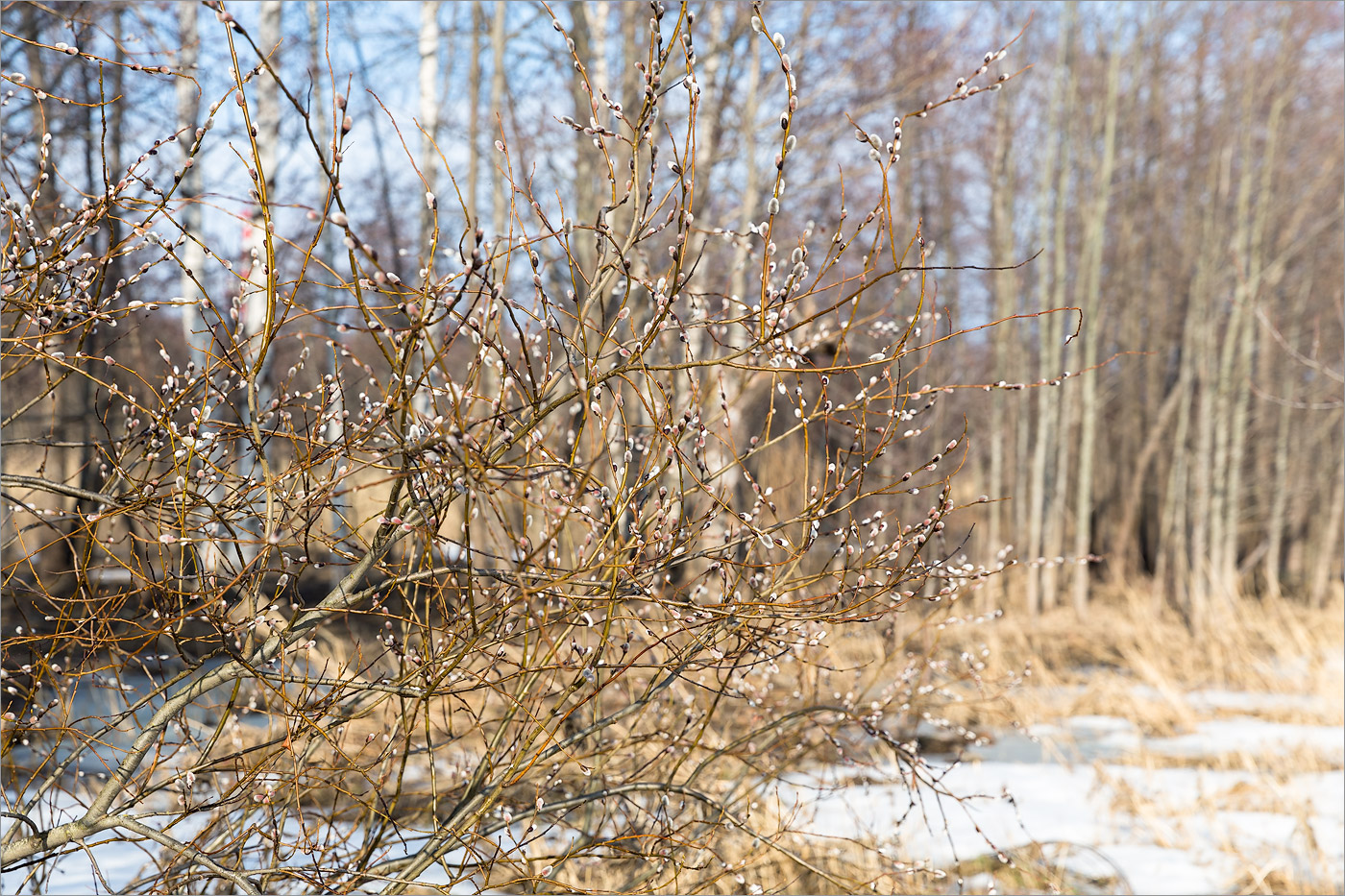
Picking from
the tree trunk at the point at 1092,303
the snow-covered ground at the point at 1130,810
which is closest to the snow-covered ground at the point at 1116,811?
the snow-covered ground at the point at 1130,810

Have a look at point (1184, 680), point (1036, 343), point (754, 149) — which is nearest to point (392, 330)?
point (754, 149)

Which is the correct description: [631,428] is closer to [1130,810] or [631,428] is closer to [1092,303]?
[1130,810]

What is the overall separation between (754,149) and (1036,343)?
24.7ft

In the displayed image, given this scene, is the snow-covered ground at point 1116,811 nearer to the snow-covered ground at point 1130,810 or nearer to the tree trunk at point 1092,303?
the snow-covered ground at point 1130,810

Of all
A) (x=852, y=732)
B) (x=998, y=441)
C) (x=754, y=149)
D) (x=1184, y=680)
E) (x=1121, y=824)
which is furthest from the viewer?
(x=998, y=441)

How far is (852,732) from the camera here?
5984mm

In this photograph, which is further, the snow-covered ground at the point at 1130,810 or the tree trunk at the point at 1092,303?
A: the tree trunk at the point at 1092,303

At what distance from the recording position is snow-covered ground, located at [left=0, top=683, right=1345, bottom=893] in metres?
4.16

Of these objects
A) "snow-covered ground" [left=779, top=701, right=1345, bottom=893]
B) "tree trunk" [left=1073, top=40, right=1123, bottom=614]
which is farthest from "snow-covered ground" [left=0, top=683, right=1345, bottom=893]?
"tree trunk" [left=1073, top=40, right=1123, bottom=614]

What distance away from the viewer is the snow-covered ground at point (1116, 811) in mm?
4164

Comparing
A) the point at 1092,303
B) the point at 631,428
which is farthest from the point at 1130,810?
the point at 1092,303

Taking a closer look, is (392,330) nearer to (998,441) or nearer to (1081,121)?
(998,441)

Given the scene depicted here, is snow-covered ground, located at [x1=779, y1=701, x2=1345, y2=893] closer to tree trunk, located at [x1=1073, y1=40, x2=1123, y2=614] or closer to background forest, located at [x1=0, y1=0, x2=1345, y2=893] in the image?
background forest, located at [x1=0, y1=0, x2=1345, y2=893]

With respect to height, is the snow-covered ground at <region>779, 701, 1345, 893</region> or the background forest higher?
the background forest
